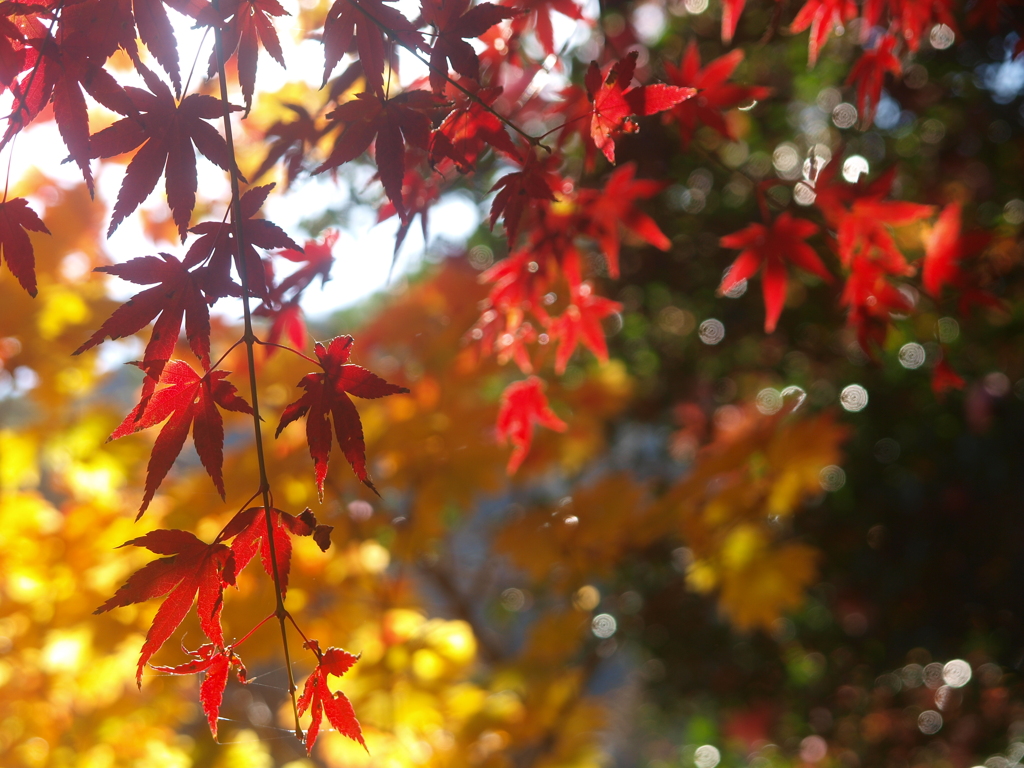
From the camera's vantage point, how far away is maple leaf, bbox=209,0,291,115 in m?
0.74

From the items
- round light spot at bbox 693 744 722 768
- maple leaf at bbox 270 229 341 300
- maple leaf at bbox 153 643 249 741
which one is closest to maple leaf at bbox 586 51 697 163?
maple leaf at bbox 270 229 341 300

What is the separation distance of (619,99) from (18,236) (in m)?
0.64

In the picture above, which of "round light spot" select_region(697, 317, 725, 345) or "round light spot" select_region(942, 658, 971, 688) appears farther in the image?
"round light spot" select_region(697, 317, 725, 345)

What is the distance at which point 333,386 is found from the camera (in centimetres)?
71

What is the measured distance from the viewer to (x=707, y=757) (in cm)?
331

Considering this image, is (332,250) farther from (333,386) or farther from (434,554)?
(434,554)

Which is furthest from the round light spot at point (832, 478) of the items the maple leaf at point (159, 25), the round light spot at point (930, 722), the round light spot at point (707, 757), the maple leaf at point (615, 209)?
the maple leaf at point (159, 25)

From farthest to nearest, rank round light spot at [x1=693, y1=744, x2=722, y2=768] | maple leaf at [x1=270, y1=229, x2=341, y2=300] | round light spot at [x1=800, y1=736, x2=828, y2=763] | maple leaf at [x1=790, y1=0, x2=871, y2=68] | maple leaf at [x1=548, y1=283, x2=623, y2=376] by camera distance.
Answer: round light spot at [x1=693, y1=744, x2=722, y2=768], round light spot at [x1=800, y1=736, x2=828, y2=763], maple leaf at [x1=548, y1=283, x2=623, y2=376], maple leaf at [x1=790, y1=0, x2=871, y2=68], maple leaf at [x1=270, y1=229, x2=341, y2=300]

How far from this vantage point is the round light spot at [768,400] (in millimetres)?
2755

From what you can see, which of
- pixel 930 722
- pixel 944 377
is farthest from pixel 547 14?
pixel 930 722

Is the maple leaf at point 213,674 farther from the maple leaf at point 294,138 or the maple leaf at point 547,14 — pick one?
the maple leaf at point 547,14

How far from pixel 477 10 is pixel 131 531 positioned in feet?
6.06

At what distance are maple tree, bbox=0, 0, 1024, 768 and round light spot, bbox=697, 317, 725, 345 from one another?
1 centimetres

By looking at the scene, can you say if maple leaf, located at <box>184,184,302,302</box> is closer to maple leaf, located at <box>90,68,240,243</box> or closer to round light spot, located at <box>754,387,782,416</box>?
maple leaf, located at <box>90,68,240,243</box>
